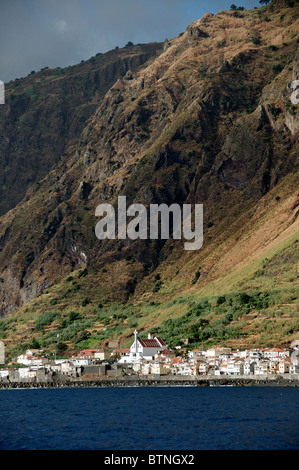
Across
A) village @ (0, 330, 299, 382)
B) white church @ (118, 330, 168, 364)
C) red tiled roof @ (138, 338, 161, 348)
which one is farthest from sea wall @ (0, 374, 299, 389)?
red tiled roof @ (138, 338, 161, 348)

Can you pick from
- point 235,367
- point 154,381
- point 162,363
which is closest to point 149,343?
point 162,363

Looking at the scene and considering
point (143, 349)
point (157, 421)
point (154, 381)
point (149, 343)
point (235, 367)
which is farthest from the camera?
point (149, 343)

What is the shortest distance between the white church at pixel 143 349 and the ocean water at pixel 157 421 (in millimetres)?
42357

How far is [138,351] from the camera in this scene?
18575 cm

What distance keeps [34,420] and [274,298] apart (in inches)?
3706

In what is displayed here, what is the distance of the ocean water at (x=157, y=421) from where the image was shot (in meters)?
74.4

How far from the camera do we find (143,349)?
183 metres

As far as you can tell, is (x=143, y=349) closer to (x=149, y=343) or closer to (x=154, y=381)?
(x=149, y=343)

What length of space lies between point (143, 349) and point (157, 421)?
3554 inches

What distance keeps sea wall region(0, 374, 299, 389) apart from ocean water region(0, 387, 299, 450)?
1094cm

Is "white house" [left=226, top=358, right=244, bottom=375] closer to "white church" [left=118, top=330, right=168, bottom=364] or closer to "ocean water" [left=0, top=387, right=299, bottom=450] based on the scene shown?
"ocean water" [left=0, top=387, right=299, bottom=450]

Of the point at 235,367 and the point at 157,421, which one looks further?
the point at 235,367
